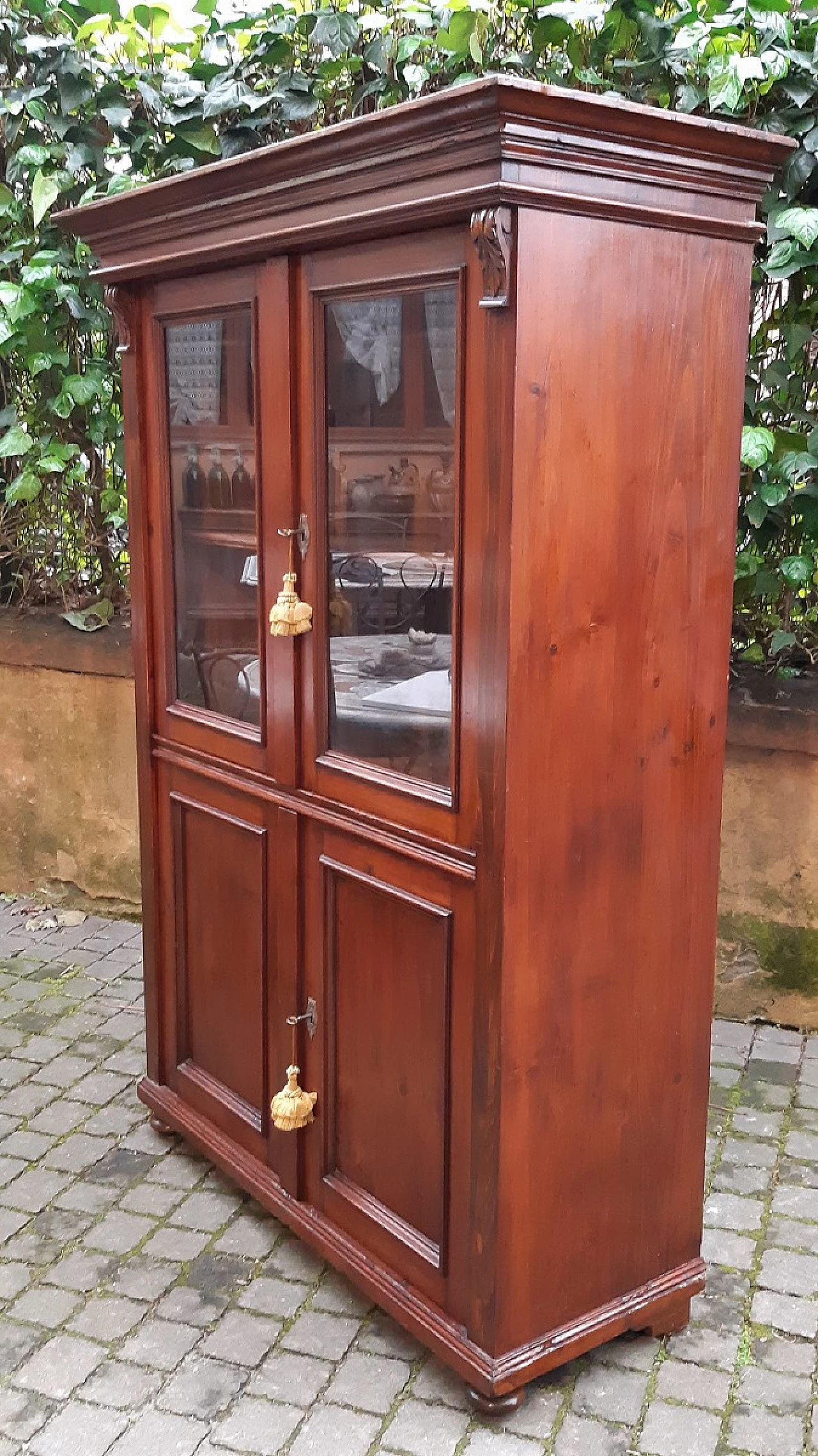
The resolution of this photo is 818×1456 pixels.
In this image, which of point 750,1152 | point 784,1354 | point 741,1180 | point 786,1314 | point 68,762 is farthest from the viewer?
point 68,762

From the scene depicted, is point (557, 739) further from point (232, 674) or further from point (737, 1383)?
point (737, 1383)

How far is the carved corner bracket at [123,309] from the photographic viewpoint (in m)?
2.67

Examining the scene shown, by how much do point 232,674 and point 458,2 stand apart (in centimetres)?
183

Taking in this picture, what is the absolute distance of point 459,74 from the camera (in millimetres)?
3330

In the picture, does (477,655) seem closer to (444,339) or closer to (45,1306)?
(444,339)

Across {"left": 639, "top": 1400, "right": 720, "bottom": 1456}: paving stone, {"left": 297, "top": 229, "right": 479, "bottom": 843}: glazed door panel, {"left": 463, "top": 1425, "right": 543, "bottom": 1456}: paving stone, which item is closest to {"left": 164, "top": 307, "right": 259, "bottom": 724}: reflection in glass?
{"left": 297, "top": 229, "right": 479, "bottom": 843}: glazed door panel

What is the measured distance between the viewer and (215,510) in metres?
2.59

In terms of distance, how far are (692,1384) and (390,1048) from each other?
2.72 ft

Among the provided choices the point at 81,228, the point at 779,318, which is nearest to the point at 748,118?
the point at 779,318

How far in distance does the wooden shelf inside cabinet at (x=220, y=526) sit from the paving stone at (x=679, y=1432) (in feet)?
5.83

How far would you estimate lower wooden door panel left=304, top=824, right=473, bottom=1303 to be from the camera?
210 cm

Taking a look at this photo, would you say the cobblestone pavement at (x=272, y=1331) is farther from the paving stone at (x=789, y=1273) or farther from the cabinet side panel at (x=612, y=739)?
the cabinet side panel at (x=612, y=739)

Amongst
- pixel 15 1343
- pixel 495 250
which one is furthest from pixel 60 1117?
pixel 495 250

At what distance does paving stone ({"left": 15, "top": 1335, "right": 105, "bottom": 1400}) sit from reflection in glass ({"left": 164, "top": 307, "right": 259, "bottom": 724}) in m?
1.26
